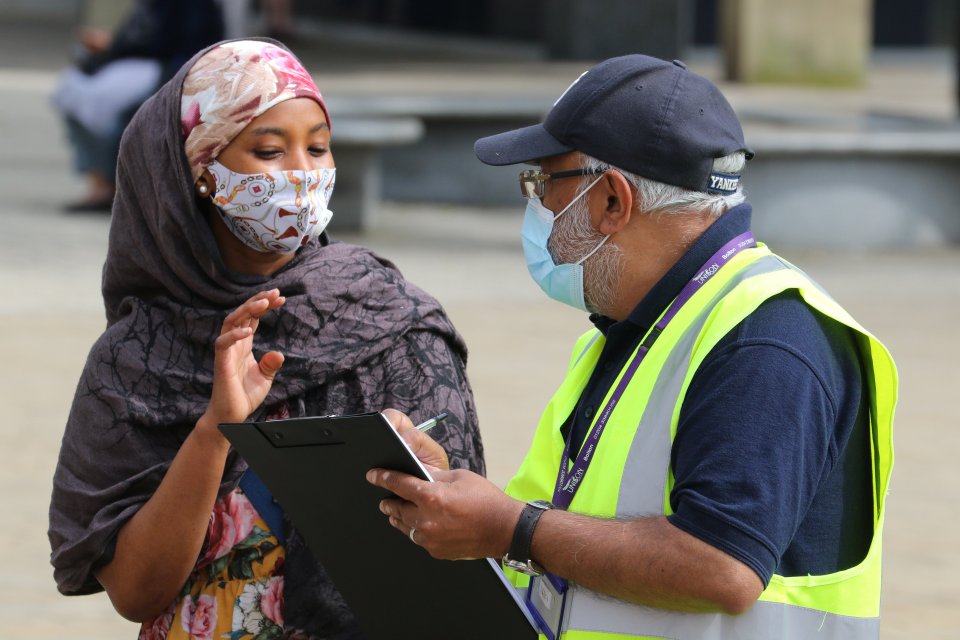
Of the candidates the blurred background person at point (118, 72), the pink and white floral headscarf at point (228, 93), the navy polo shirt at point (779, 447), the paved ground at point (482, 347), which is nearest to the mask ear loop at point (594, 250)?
the navy polo shirt at point (779, 447)

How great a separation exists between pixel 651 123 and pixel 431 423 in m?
0.59

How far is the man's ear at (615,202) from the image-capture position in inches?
88.3

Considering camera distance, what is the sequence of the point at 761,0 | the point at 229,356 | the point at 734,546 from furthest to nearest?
1. the point at 761,0
2. the point at 229,356
3. the point at 734,546

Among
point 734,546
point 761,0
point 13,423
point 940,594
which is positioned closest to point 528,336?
point 13,423

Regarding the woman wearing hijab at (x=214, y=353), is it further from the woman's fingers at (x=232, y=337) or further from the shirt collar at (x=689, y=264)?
the shirt collar at (x=689, y=264)

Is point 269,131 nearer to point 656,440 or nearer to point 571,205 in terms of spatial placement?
point 571,205

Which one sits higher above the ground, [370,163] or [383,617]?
[383,617]

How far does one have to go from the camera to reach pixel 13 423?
6320 millimetres

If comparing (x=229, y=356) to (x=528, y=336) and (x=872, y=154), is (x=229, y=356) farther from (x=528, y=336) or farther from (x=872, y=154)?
(x=872, y=154)

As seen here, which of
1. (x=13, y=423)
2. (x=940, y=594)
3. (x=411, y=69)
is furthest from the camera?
(x=411, y=69)

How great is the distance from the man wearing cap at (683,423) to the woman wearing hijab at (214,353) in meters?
0.43

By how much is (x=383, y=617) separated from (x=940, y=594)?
277 centimetres

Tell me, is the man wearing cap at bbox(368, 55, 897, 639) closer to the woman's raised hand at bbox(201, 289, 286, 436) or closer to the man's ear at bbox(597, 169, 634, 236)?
the man's ear at bbox(597, 169, 634, 236)

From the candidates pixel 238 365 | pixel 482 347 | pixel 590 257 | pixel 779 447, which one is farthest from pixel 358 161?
pixel 779 447
